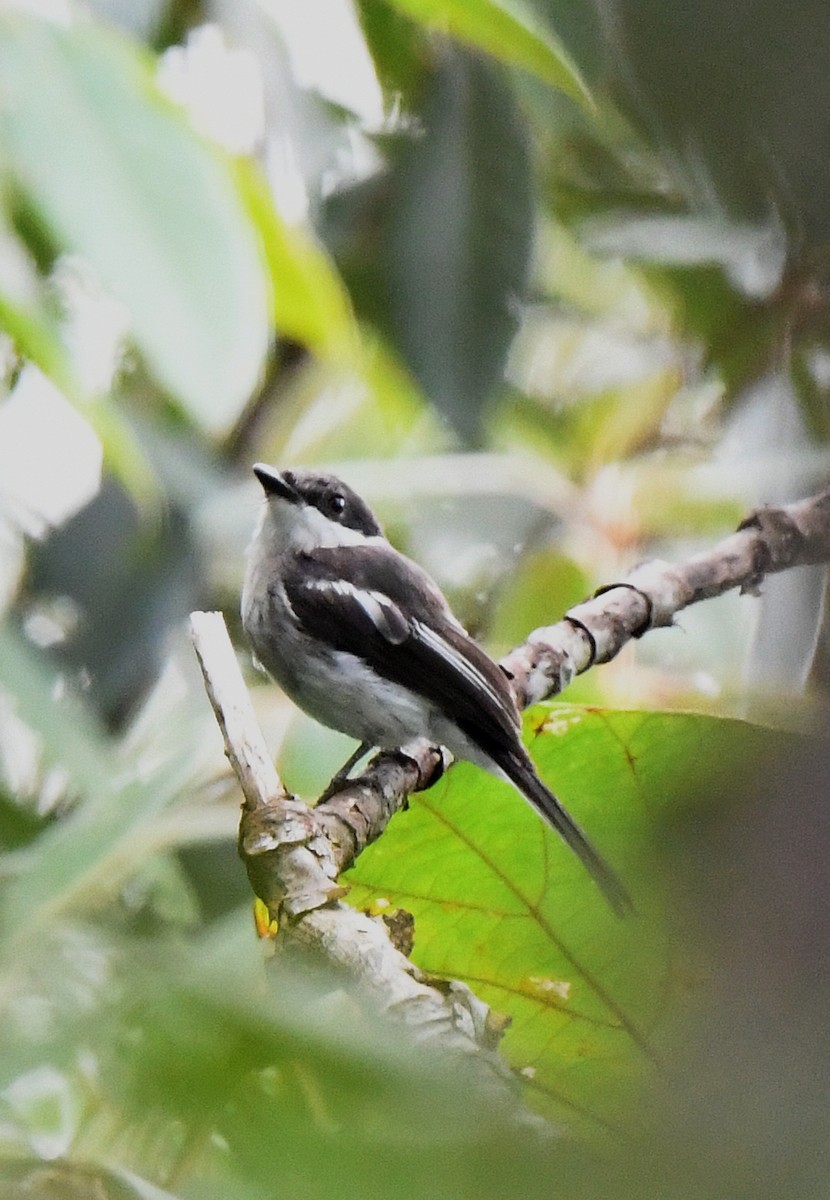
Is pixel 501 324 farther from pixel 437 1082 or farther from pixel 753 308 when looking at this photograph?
pixel 437 1082

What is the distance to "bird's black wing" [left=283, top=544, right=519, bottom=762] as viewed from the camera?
83 centimetres

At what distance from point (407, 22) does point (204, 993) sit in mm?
746

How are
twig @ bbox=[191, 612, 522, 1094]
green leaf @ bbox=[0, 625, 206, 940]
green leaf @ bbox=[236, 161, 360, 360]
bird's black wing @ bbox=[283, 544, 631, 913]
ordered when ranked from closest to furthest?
twig @ bbox=[191, 612, 522, 1094] → green leaf @ bbox=[0, 625, 206, 940] → green leaf @ bbox=[236, 161, 360, 360] → bird's black wing @ bbox=[283, 544, 631, 913]

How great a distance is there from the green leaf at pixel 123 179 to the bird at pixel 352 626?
32 cm

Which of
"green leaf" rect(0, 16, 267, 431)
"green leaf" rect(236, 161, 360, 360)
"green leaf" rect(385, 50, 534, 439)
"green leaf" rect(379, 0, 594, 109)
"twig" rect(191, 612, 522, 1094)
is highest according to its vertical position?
"green leaf" rect(385, 50, 534, 439)

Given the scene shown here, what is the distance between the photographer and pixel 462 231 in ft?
2.83

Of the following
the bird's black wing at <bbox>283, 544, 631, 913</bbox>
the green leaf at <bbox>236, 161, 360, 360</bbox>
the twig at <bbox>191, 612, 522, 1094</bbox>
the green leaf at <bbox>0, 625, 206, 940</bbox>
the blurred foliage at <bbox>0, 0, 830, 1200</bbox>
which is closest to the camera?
the blurred foliage at <bbox>0, 0, 830, 1200</bbox>

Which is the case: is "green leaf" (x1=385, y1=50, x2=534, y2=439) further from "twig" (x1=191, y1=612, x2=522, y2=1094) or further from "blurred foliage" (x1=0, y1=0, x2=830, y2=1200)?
"twig" (x1=191, y1=612, x2=522, y2=1094)

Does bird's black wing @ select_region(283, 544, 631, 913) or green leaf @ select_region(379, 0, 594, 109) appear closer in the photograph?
green leaf @ select_region(379, 0, 594, 109)

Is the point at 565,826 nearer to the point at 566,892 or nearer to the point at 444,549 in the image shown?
the point at 566,892

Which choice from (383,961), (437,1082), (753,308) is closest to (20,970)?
(383,961)

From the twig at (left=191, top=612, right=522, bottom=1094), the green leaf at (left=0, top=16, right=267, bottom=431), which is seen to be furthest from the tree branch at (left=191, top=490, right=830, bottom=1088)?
the green leaf at (left=0, top=16, right=267, bottom=431)

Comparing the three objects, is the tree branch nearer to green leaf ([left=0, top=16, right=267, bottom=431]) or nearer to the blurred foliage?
the blurred foliage

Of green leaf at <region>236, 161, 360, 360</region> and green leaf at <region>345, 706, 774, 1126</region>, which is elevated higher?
green leaf at <region>236, 161, 360, 360</region>
